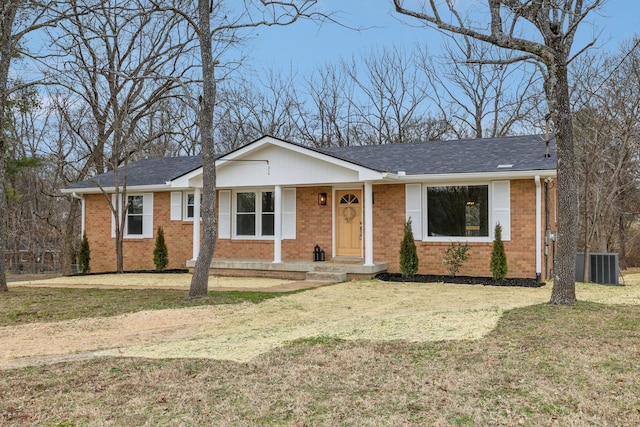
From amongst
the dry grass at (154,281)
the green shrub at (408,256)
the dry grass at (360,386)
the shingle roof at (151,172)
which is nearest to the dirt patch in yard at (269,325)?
the dry grass at (360,386)

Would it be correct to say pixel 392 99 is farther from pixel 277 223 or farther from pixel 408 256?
pixel 408 256

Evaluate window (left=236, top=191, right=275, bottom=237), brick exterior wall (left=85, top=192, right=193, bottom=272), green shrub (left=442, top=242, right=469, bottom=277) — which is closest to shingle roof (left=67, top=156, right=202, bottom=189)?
brick exterior wall (left=85, top=192, right=193, bottom=272)

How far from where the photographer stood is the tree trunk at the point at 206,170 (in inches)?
394

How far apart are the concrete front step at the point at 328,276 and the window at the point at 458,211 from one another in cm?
262

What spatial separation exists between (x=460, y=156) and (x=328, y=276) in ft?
16.0

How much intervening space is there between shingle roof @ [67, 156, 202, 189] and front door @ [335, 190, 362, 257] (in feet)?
15.6

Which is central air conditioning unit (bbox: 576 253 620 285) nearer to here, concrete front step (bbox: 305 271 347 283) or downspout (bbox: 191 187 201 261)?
concrete front step (bbox: 305 271 347 283)

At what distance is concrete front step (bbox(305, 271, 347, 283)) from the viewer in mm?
12875

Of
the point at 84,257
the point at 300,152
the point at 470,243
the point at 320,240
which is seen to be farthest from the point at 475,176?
the point at 84,257

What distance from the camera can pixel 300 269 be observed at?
13.6 metres

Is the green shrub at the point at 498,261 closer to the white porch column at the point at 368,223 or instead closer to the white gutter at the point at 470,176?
the white gutter at the point at 470,176

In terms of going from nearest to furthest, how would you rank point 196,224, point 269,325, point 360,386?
point 360,386
point 269,325
point 196,224

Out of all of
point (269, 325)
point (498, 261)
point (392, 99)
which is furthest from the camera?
point (392, 99)

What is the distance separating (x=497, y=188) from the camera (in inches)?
498
